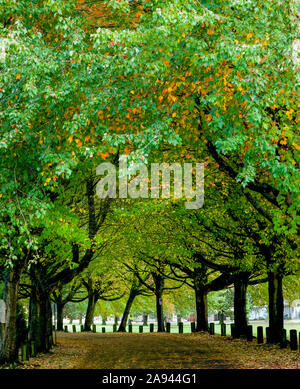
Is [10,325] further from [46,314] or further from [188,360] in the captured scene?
[46,314]

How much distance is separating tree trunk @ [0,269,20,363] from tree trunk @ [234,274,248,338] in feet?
45.4

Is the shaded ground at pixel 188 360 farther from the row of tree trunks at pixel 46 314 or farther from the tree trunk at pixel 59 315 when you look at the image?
the tree trunk at pixel 59 315

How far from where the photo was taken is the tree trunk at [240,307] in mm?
26562

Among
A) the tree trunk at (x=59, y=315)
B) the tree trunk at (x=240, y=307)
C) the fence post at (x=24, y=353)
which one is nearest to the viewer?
the fence post at (x=24, y=353)

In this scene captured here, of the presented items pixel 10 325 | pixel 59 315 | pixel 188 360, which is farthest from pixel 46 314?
pixel 59 315

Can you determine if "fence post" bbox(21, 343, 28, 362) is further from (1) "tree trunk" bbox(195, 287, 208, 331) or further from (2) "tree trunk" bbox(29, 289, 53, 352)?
(1) "tree trunk" bbox(195, 287, 208, 331)

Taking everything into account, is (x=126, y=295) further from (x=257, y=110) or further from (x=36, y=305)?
(x=257, y=110)

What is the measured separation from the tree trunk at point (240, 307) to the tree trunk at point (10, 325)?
13.8m

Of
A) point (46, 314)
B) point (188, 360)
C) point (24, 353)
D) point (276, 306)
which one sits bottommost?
A: point (188, 360)

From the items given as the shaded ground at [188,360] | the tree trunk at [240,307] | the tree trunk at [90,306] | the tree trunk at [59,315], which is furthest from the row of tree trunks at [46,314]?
the tree trunk at [59,315]

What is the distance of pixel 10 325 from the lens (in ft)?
52.8

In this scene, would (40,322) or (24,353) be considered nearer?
(24,353)

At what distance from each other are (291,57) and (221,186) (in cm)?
934

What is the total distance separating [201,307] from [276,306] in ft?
43.0
